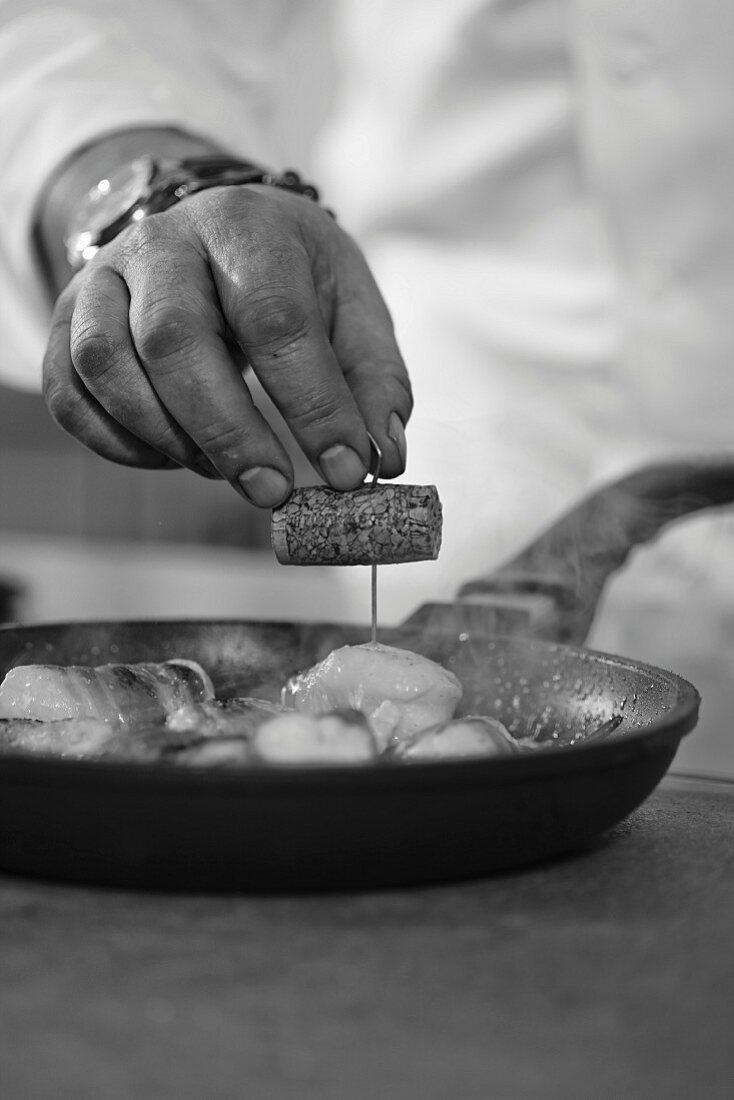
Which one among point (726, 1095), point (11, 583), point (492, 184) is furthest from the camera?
point (11, 583)

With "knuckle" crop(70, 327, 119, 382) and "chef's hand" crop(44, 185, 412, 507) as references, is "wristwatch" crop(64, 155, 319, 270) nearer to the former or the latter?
"chef's hand" crop(44, 185, 412, 507)

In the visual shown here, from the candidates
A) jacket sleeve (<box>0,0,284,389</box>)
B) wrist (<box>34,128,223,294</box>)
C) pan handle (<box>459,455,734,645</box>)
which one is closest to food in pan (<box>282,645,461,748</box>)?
pan handle (<box>459,455,734,645</box>)

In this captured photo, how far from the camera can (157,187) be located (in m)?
1.45

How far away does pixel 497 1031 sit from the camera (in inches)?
27.8

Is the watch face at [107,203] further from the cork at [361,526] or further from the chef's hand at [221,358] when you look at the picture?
the cork at [361,526]

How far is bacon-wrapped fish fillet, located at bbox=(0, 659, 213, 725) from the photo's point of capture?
1145 mm

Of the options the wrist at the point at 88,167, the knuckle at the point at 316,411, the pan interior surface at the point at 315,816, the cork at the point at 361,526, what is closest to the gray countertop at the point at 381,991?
the pan interior surface at the point at 315,816

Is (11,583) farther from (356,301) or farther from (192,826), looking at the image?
(192,826)

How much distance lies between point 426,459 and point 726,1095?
6.00 ft

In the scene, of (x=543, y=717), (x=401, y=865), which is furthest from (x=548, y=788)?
(x=543, y=717)

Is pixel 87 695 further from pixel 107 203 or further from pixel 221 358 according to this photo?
pixel 107 203

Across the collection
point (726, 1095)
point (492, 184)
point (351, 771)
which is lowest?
point (726, 1095)

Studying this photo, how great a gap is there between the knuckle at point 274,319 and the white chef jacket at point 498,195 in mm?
904

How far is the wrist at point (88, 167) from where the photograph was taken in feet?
5.93
